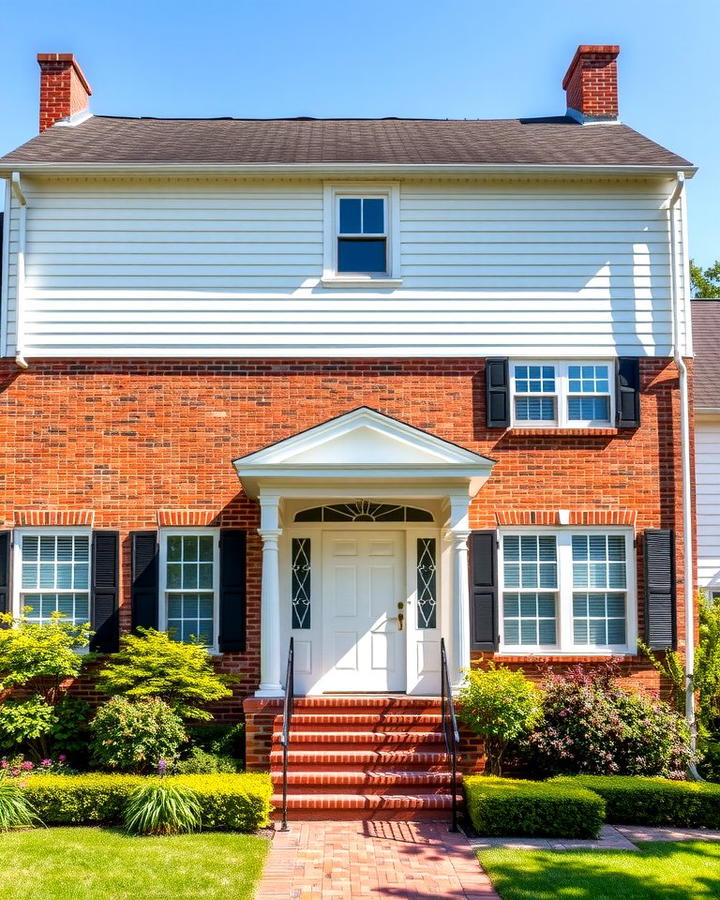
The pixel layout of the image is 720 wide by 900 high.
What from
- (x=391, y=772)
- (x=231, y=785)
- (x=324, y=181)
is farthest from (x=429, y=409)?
(x=231, y=785)

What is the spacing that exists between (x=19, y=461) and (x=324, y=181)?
5580mm

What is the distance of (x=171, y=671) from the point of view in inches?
421

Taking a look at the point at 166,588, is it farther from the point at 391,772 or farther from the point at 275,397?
the point at 391,772

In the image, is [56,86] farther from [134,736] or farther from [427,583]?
[134,736]

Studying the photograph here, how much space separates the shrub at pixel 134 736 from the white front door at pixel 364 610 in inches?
94.5

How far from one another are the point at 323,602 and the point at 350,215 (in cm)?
529

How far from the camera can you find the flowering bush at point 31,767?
10.1 metres

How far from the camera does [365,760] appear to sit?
10109mm

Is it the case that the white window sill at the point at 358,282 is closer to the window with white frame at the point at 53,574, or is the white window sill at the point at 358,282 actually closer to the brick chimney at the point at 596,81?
the window with white frame at the point at 53,574

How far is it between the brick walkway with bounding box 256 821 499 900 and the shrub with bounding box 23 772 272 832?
1.31ft

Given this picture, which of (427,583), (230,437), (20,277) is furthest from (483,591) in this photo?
(20,277)

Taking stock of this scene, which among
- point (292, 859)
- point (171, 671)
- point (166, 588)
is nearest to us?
point (292, 859)

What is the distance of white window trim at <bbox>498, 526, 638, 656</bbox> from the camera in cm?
1190

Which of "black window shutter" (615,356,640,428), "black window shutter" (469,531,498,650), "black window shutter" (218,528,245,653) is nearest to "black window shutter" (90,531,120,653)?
"black window shutter" (218,528,245,653)
